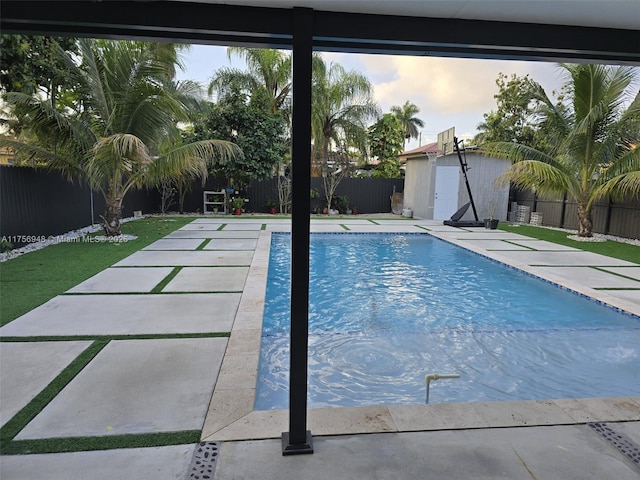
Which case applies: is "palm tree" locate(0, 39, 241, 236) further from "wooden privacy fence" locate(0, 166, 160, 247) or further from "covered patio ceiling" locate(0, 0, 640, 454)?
"covered patio ceiling" locate(0, 0, 640, 454)

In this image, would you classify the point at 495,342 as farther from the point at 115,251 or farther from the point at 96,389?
the point at 115,251

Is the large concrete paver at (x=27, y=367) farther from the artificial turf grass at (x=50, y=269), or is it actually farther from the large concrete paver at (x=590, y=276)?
the large concrete paver at (x=590, y=276)

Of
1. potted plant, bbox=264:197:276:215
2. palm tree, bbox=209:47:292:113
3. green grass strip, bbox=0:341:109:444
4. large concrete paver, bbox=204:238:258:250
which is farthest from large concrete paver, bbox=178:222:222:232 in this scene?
green grass strip, bbox=0:341:109:444

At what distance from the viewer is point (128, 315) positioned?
14.9 feet

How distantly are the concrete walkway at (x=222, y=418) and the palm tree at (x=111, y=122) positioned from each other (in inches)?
183

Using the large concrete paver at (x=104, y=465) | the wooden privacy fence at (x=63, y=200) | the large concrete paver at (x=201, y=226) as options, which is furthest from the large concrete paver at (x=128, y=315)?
the large concrete paver at (x=201, y=226)

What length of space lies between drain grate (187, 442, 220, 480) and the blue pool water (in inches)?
31.3

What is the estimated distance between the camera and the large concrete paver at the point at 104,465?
203 cm

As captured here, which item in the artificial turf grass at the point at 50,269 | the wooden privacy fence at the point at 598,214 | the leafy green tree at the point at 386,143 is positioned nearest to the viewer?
the artificial turf grass at the point at 50,269

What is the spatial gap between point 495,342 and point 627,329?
164cm

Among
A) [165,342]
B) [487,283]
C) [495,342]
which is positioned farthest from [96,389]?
[487,283]

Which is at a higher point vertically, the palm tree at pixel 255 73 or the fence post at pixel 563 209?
the palm tree at pixel 255 73

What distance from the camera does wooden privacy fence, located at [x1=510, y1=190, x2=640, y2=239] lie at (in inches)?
434

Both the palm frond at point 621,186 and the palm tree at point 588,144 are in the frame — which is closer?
the palm frond at point 621,186
